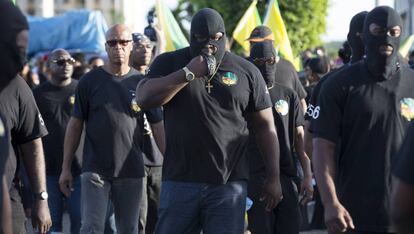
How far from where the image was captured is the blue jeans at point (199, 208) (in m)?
6.98

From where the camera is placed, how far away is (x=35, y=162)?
7.06 m

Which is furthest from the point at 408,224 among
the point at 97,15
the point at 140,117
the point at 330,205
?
the point at 97,15

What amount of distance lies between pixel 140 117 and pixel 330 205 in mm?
3554

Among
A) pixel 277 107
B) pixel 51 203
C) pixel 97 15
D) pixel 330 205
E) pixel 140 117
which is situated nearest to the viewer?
pixel 330 205

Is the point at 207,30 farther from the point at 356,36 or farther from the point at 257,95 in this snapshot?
the point at 356,36

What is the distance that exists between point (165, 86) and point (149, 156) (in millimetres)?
3526

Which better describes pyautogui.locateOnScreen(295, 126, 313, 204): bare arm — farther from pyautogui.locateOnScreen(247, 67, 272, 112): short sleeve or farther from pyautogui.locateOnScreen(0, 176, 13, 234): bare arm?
pyautogui.locateOnScreen(0, 176, 13, 234): bare arm

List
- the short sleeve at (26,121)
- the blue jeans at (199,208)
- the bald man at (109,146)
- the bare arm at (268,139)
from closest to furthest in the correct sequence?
the short sleeve at (26,121) → the blue jeans at (199,208) → the bare arm at (268,139) → the bald man at (109,146)

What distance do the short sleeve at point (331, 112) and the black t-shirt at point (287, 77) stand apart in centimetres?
265

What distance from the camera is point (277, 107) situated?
8922 mm

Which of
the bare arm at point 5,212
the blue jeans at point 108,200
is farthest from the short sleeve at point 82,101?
the bare arm at point 5,212

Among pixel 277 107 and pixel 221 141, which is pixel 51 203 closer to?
pixel 277 107

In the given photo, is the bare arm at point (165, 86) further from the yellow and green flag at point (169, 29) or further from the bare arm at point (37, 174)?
the yellow and green flag at point (169, 29)

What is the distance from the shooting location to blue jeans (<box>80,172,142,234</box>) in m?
9.06
